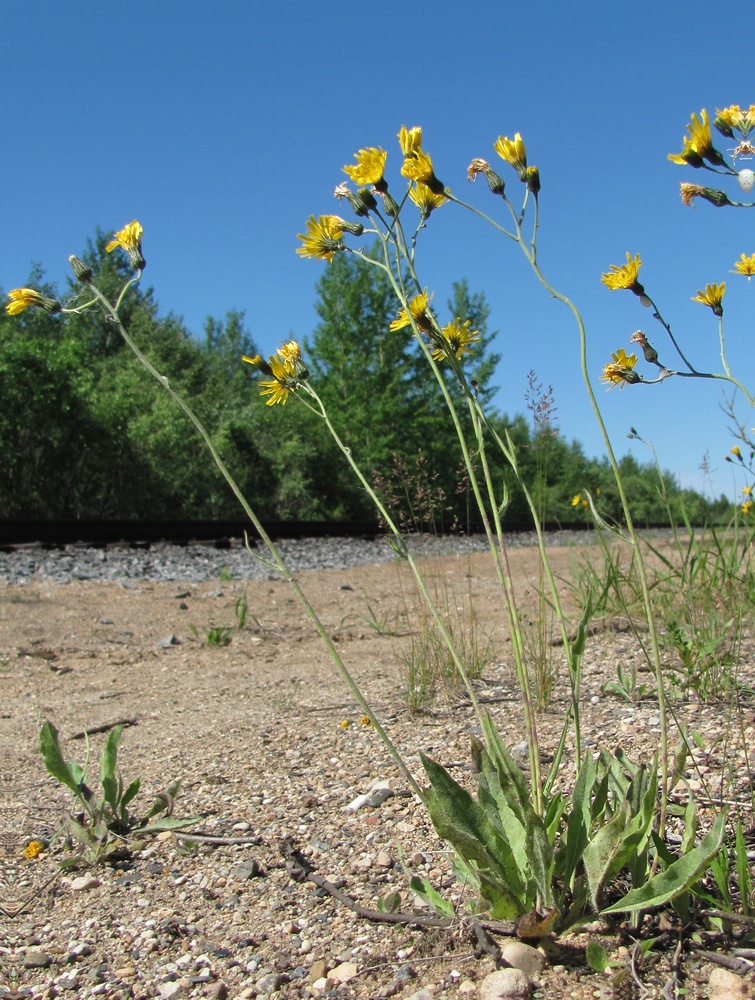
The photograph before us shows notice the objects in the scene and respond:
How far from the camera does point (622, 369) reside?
4.92ft

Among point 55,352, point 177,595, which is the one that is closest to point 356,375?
point 55,352

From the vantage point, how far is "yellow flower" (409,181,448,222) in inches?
61.3

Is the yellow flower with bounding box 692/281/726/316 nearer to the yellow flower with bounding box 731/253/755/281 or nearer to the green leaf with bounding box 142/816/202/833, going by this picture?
the yellow flower with bounding box 731/253/755/281

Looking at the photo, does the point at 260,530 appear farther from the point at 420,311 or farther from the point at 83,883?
the point at 83,883

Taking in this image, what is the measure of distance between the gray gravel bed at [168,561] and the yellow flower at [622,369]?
4.62 metres

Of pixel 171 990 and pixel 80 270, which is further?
pixel 80 270

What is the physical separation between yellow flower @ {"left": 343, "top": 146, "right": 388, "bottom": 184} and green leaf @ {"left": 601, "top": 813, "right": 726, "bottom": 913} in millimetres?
1226

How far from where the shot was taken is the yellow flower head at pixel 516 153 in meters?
1.49

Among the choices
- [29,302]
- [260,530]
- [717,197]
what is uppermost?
[717,197]

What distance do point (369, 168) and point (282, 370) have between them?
431 millimetres

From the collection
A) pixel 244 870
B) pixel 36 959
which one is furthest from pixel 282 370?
pixel 36 959

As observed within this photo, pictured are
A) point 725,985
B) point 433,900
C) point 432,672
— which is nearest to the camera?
point 725,985

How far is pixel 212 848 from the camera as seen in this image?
6.29 ft

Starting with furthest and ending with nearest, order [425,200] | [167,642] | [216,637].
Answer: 1. [167,642]
2. [216,637]
3. [425,200]
